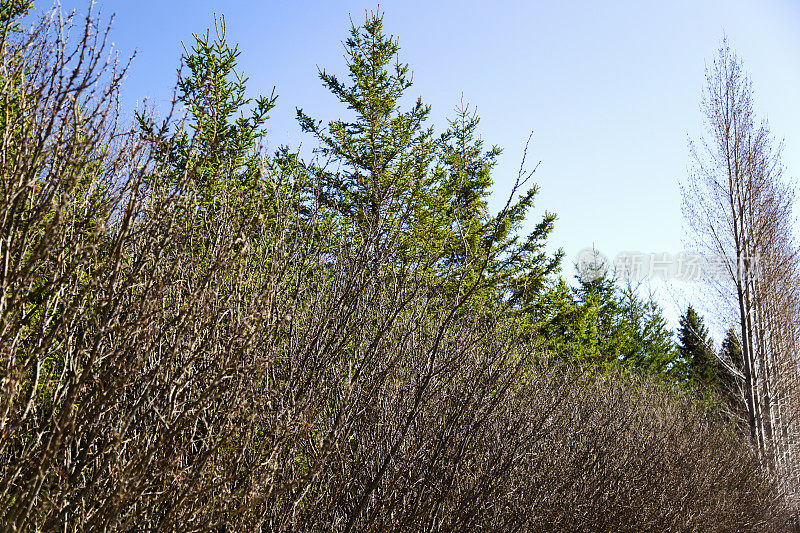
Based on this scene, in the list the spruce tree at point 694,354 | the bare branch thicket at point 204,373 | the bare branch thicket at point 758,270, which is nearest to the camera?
the bare branch thicket at point 204,373

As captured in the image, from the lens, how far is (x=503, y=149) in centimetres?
1773

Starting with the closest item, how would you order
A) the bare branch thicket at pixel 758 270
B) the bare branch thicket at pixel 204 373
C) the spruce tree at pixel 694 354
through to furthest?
the bare branch thicket at pixel 204 373, the bare branch thicket at pixel 758 270, the spruce tree at pixel 694 354

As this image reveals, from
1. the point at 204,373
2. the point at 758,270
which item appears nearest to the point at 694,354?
the point at 758,270

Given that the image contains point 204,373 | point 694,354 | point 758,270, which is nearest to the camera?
point 204,373

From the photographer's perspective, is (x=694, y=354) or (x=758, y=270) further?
(x=694, y=354)

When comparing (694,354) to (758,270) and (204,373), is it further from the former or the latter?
(204,373)

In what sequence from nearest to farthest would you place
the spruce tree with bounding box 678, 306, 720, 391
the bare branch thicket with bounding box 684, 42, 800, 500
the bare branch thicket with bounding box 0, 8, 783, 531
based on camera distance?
the bare branch thicket with bounding box 0, 8, 783, 531
the bare branch thicket with bounding box 684, 42, 800, 500
the spruce tree with bounding box 678, 306, 720, 391

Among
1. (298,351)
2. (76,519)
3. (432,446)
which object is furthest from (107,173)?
(432,446)

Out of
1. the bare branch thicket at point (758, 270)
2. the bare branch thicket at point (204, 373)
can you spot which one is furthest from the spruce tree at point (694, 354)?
the bare branch thicket at point (204, 373)

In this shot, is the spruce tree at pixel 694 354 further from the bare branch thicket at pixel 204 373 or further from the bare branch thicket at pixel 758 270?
the bare branch thicket at pixel 204 373

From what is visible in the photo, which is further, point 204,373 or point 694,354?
point 694,354

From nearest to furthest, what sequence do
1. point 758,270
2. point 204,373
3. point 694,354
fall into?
point 204,373 → point 758,270 → point 694,354

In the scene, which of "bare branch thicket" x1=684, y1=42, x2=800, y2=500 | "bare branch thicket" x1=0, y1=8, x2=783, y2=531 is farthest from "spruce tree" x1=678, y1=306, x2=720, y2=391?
"bare branch thicket" x1=0, y1=8, x2=783, y2=531

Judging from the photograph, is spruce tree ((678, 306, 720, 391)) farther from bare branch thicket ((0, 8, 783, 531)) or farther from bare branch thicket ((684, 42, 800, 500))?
bare branch thicket ((0, 8, 783, 531))
